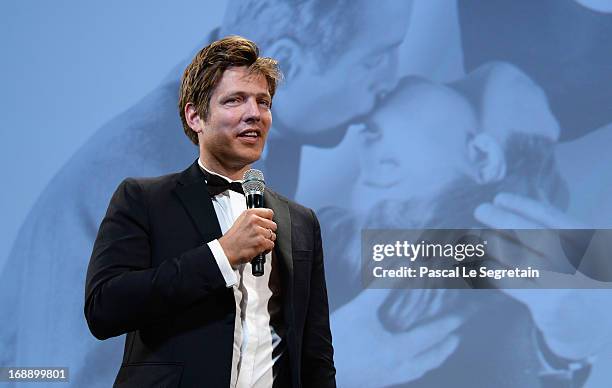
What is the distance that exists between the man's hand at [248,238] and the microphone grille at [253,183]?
0.45ft

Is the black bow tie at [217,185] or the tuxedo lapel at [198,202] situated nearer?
the tuxedo lapel at [198,202]

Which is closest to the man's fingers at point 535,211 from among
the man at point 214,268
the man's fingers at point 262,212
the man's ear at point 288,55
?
the man's ear at point 288,55

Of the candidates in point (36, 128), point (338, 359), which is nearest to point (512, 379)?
point (338, 359)

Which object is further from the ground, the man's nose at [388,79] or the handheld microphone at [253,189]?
the man's nose at [388,79]

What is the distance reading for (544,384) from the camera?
122 inches

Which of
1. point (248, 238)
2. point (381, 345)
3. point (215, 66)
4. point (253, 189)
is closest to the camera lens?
point (248, 238)

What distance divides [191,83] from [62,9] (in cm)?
181

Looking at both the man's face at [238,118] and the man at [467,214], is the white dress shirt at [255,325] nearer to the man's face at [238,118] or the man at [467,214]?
the man's face at [238,118]

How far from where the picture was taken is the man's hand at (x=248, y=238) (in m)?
1.58

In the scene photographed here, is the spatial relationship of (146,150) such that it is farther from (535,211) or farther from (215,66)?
(535,211)

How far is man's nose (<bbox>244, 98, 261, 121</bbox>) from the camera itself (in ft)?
5.91

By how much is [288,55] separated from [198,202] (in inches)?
64.0

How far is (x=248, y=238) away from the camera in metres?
1.58

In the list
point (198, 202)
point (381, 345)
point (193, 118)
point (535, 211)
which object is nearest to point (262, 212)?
point (198, 202)
